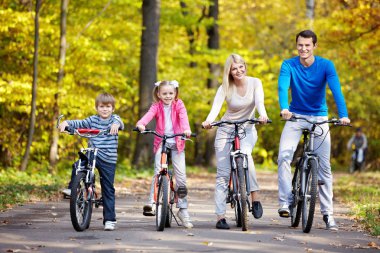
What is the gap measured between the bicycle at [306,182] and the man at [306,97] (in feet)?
0.35

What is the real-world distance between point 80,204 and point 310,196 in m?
2.65

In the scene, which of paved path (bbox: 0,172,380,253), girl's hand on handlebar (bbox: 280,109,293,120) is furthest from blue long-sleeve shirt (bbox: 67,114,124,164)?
girl's hand on handlebar (bbox: 280,109,293,120)

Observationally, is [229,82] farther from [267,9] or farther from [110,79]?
[267,9]

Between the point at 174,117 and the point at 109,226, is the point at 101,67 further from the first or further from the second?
the point at 109,226

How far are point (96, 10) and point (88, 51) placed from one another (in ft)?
10.7

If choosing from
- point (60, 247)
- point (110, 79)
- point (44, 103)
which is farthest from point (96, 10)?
point (60, 247)

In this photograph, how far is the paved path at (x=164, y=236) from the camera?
8727 mm

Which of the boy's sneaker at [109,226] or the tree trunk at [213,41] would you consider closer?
the boy's sneaker at [109,226]

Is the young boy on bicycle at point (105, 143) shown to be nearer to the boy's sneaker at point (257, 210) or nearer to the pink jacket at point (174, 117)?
the pink jacket at point (174, 117)

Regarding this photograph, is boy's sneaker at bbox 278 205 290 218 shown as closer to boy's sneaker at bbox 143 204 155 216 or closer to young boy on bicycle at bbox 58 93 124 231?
boy's sneaker at bbox 143 204 155 216

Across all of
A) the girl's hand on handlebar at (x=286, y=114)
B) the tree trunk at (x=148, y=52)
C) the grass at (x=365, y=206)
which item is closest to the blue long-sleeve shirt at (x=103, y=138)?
the girl's hand on handlebar at (x=286, y=114)

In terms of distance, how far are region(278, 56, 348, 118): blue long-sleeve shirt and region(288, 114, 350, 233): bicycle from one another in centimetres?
23

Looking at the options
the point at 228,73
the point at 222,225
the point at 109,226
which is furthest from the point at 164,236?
the point at 228,73

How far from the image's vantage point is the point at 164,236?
31.8ft
